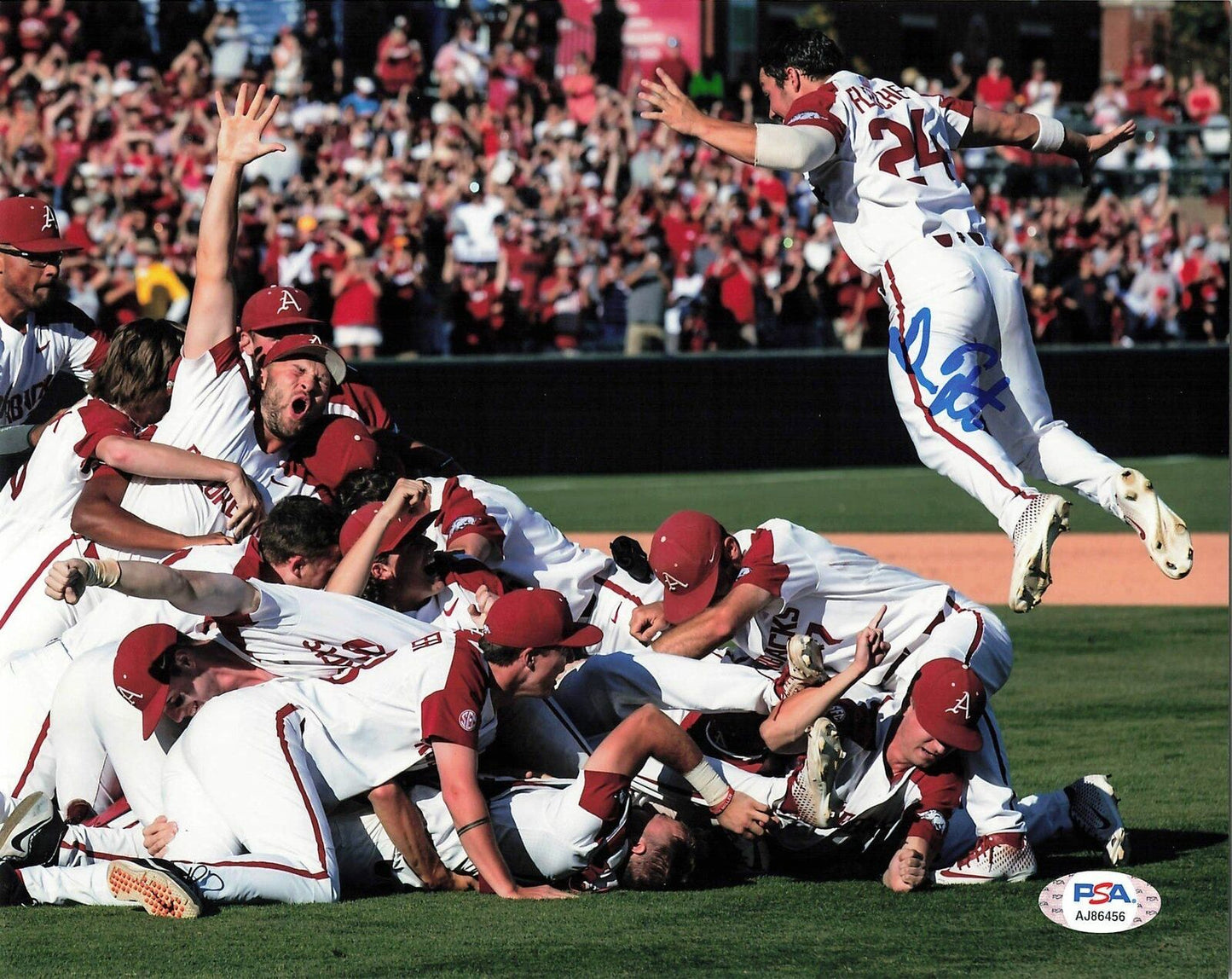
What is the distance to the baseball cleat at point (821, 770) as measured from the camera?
452 cm

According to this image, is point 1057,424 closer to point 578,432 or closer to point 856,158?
point 856,158

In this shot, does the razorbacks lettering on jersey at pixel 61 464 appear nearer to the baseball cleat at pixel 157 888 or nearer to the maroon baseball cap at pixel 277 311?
the maroon baseball cap at pixel 277 311

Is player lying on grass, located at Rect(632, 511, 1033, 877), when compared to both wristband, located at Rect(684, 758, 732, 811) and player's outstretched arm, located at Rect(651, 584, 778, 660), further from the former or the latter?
wristband, located at Rect(684, 758, 732, 811)

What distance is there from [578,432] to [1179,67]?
9.12 m

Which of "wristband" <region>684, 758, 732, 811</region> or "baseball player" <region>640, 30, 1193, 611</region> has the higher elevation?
"baseball player" <region>640, 30, 1193, 611</region>

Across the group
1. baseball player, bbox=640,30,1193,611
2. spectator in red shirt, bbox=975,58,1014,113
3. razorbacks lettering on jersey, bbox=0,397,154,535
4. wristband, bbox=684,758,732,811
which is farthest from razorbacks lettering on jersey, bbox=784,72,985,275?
spectator in red shirt, bbox=975,58,1014,113

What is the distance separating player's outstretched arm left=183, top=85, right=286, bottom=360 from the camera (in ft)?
18.3

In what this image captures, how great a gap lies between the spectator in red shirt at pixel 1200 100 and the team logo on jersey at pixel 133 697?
17.5 m

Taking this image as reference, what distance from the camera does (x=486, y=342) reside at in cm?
1573

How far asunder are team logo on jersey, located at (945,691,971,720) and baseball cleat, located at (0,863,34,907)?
251 cm

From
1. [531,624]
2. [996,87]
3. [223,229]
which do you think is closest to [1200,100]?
[996,87]

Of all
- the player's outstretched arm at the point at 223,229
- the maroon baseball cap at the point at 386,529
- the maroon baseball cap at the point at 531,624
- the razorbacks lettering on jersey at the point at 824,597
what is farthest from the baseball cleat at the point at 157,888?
the player's outstretched arm at the point at 223,229

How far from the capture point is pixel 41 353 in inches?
273

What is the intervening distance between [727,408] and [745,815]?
1159 cm
